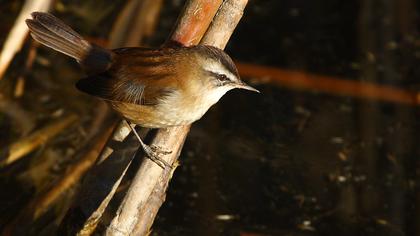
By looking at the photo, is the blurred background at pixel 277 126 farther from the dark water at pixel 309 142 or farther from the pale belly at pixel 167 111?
the pale belly at pixel 167 111

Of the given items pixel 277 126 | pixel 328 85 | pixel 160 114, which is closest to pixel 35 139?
pixel 277 126

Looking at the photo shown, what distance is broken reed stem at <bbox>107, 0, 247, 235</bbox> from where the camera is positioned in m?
4.30

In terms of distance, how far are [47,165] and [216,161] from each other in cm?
118

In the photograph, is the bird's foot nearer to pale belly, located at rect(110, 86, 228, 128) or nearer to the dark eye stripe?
pale belly, located at rect(110, 86, 228, 128)

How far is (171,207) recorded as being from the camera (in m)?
5.70

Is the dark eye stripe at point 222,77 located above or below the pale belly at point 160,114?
above

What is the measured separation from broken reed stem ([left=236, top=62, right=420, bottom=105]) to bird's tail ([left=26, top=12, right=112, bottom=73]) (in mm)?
2700

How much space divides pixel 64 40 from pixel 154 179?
0.91 metres

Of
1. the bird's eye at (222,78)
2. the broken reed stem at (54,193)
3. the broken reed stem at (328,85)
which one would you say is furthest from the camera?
the broken reed stem at (328,85)

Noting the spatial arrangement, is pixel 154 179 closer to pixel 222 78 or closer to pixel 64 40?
pixel 222 78

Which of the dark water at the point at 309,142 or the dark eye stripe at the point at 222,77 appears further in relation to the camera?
the dark water at the point at 309,142

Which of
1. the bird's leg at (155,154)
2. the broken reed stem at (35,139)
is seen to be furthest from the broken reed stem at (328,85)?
the bird's leg at (155,154)

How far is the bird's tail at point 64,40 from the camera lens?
458cm

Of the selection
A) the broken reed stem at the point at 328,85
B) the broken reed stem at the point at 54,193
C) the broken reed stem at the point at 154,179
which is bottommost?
the broken reed stem at the point at 54,193
